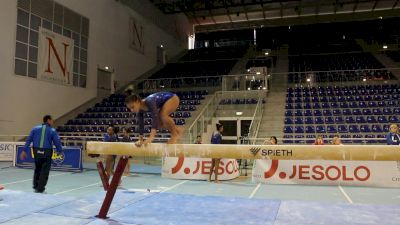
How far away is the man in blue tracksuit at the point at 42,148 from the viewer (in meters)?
7.45

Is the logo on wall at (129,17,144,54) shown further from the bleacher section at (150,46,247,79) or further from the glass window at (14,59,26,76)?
the glass window at (14,59,26,76)

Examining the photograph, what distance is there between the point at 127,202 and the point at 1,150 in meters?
9.99

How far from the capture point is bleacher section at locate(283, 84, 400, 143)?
14.4 meters

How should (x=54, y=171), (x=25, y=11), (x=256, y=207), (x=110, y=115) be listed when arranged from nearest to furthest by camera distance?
(x=256, y=207) < (x=54, y=171) < (x=25, y=11) < (x=110, y=115)

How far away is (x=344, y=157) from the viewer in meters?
4.17

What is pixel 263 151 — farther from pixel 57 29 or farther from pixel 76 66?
pixel 76 66

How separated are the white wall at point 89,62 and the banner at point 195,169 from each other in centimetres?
837

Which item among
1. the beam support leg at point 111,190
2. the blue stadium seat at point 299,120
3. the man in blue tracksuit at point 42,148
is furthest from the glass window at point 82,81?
the beam support leg at point 111,190

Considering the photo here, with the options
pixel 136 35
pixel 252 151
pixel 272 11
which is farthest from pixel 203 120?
pixel 272 11

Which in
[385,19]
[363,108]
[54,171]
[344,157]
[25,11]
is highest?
[385,19]

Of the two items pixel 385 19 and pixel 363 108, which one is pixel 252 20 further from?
pixel 363 108

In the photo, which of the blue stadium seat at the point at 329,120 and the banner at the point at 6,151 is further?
the blue stadium seat at the point at 329,120

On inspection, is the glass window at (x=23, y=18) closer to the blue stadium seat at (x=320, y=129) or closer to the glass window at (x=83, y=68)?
the glass window at (x=83, y=68)

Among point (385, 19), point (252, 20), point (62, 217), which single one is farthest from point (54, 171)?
point (385, 19)
